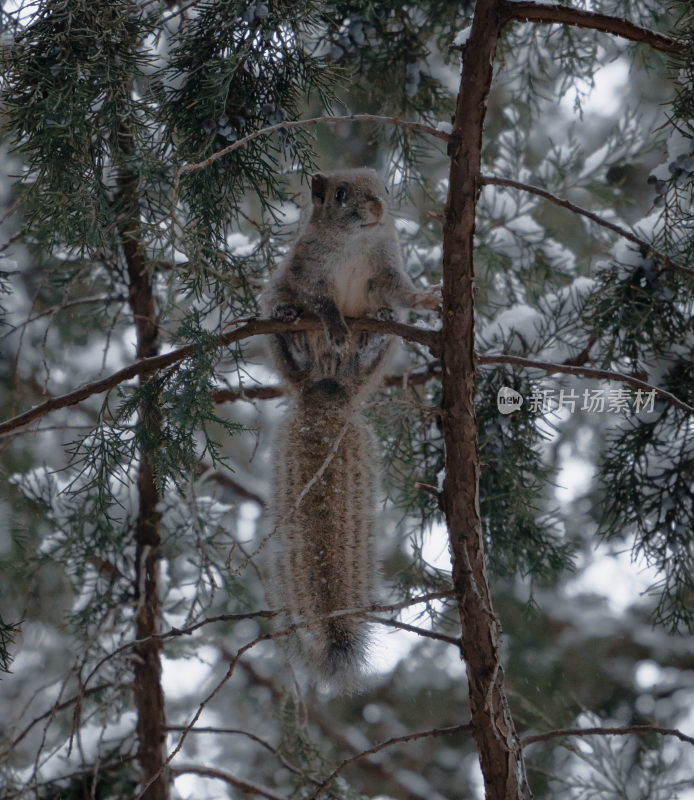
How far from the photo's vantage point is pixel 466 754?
3.88 metres

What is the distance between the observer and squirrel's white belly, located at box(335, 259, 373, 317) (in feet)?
6.08

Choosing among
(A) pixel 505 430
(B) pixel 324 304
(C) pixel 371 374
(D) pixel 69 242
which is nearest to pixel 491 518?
(A) pixel 505 430

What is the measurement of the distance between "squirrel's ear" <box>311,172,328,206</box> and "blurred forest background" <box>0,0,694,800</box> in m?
0.08

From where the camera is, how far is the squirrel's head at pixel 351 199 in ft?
5.84

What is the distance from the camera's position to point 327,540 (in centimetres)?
153

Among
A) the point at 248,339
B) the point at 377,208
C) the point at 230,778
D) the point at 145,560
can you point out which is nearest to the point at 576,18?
the point at 377,208

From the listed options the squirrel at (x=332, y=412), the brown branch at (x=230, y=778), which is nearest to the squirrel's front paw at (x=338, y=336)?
the squirrel at (x=332, y=412)

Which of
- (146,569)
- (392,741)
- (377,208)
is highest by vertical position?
(377,208)

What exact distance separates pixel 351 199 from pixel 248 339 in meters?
0.41

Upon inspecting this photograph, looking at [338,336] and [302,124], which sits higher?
[338,336]

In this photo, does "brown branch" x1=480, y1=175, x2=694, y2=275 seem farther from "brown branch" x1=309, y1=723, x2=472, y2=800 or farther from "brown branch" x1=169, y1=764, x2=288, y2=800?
"brown branch" x1=169, y1=764, x2=288, y2=800

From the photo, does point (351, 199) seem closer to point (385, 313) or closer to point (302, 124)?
point (385, 313)

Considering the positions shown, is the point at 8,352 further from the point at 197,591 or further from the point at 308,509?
the point at 308,509

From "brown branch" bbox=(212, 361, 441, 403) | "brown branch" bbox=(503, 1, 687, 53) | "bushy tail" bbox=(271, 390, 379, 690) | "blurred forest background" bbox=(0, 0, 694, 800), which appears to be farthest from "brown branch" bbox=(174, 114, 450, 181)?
"brown branch" bbox=(212, 361, 441, 403)
